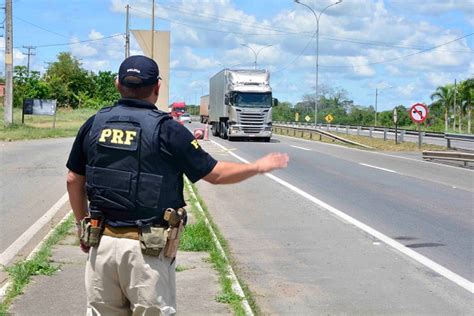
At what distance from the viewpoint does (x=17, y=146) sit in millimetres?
28141

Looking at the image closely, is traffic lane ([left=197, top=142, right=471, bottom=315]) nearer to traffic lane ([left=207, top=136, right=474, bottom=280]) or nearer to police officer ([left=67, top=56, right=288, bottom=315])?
traffic lane ([left=207, top=136, right=474, bottom=280])

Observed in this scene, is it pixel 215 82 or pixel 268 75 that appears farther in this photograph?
pixel 215 82

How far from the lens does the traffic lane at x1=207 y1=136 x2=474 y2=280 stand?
373 inches

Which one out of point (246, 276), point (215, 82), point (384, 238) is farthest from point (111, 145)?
point (215, 82)

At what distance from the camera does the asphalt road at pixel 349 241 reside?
682 centimetres

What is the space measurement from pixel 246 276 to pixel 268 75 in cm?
3192

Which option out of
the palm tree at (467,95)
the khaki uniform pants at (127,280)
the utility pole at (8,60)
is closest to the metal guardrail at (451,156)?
the utility pole at (8,60)

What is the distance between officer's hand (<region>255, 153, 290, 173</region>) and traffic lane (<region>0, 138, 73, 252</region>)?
601 centimetres

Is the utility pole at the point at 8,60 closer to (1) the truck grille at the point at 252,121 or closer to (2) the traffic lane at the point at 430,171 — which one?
(1) the truck grille at the point at 252,121

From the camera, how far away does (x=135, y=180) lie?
136 inches

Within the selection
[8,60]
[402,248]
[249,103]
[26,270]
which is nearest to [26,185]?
[26,270]

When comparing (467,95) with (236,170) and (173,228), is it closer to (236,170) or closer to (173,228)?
(236,170)

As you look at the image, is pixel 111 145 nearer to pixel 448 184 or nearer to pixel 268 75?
pixel 448 184

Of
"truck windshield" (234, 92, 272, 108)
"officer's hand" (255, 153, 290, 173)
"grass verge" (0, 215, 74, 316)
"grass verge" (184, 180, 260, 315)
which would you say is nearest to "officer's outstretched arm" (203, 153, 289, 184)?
"officer's hand" (255, 153, 290, 173)
